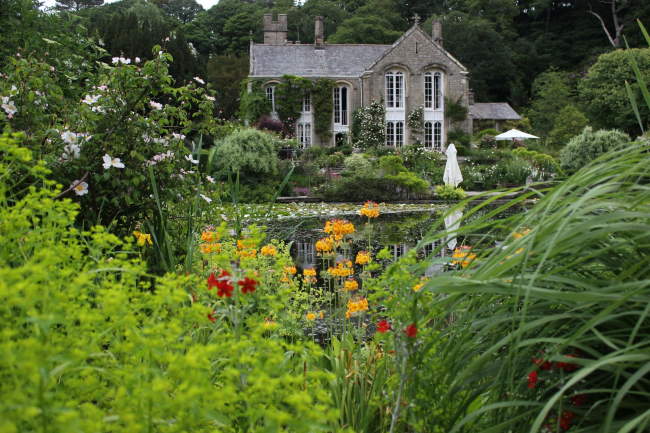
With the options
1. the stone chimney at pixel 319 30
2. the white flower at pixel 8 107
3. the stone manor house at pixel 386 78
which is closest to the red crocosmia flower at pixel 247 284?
the white flower at pixel 8 107

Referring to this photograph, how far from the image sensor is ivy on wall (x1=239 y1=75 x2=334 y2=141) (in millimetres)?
27641

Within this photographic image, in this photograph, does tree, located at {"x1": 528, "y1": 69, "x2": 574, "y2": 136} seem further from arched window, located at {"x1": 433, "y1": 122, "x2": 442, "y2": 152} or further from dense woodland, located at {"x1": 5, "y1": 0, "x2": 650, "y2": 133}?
arched window, located at {"x1": 433, "y1": 122, "x2": 442, "y2": 152}

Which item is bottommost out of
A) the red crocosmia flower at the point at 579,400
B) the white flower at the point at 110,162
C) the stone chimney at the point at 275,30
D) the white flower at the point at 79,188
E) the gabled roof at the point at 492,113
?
the red crocosmia flower at the point at 579,400

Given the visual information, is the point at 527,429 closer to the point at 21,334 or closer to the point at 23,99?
the point at 21,334

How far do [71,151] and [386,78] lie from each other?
26266 millimetres

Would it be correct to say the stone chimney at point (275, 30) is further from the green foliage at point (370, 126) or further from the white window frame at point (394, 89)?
the green foliage at point (370, 126)

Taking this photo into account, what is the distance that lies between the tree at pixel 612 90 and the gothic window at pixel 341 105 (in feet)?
41.6

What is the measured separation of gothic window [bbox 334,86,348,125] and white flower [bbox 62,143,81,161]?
26.3 meters

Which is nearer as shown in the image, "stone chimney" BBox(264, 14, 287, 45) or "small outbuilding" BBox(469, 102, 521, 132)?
"stone chimney" BBox(264, 14, 287, 45)

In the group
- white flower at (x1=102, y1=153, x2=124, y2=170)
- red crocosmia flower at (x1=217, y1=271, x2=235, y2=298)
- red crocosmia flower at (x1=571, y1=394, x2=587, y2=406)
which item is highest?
white flower at (x1=102, y1=153, x2=124, y2=170)

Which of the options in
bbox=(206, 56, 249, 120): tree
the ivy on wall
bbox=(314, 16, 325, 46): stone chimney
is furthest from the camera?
bbox=(206, 56, 249, 120): tree

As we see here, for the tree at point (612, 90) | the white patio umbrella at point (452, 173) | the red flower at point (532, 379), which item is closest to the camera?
the red flower at point (532, 379)

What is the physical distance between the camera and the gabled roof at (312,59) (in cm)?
2830

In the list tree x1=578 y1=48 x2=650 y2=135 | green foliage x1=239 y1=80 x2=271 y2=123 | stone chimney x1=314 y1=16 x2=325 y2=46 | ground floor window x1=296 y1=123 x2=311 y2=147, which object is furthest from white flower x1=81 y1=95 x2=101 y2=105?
tree x1=578 y1=48 x2=650 y2=135
